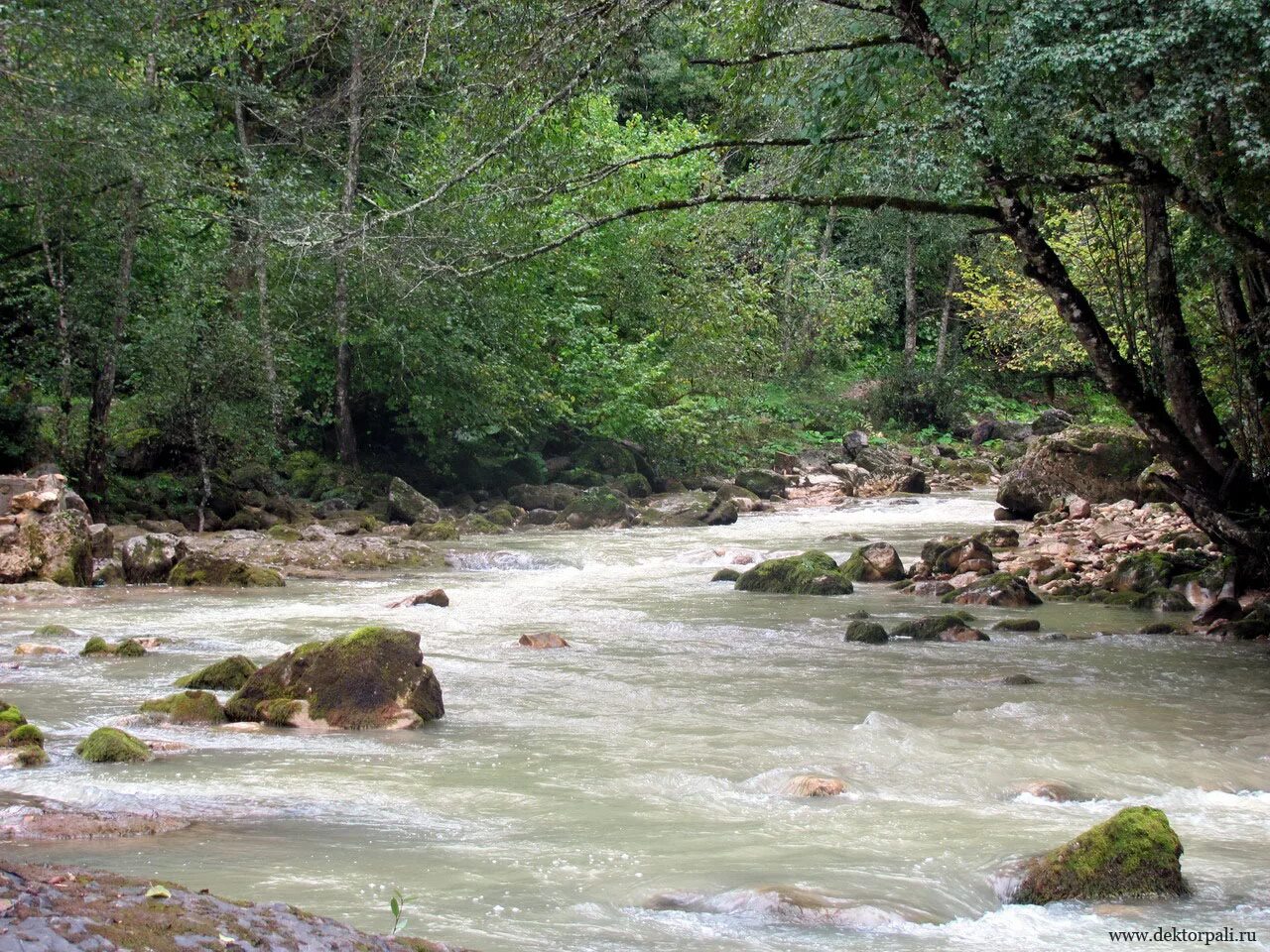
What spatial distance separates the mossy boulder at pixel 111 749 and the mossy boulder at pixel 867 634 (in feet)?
22.1

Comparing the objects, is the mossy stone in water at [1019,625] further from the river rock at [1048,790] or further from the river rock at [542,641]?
the river rock at [1048,790]

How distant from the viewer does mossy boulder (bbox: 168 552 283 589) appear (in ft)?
49.1

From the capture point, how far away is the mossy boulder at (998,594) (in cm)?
1364

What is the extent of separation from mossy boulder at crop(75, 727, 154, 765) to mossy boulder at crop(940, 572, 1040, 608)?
9887mm

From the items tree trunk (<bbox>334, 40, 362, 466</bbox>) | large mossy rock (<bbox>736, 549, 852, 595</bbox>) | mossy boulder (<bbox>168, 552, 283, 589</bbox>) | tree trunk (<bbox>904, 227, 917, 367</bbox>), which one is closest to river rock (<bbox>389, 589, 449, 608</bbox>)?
mossy boulder (<bbox>168, 552, 283, 589</bbox>)

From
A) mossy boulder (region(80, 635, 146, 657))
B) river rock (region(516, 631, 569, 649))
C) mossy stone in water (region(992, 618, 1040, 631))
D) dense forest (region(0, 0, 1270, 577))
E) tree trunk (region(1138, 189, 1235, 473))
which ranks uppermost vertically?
dense forest (region(0, 0, 1270, 577))

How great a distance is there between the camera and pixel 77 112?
584 inches

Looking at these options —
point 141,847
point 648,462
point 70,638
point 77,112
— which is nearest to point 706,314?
point 648,462

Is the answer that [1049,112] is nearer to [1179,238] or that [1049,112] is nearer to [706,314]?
[1179,238]

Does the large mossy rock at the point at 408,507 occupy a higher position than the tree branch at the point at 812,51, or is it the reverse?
the tree branch at the point at 812,51

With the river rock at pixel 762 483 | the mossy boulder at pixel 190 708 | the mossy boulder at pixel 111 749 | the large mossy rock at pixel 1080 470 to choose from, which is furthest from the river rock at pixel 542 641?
the river rock at pixel 762 483

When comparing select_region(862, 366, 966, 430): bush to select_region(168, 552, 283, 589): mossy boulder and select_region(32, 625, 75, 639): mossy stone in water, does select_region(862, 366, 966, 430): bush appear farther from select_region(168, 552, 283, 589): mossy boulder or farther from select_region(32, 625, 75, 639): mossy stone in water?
select_region(32, 625, 75, 639): mossy stone in water

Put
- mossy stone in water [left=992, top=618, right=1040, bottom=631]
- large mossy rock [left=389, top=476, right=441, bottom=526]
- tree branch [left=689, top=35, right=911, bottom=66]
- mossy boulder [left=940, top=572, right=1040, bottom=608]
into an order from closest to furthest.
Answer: tree branch [left=689, top=35, right=911, bottom=66], mossy stone in water [left=992, top=618, right=1040, bottom=631], mossy boulder [left=940, top=572, right=1040, bottom=608], large mossy rock [left=389, top=476, right=441, bottom=526]

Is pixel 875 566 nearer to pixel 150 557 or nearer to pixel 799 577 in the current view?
pixel 799 577
